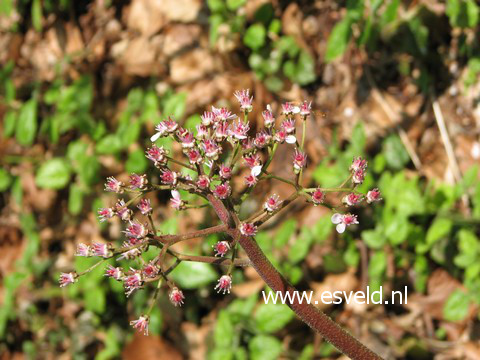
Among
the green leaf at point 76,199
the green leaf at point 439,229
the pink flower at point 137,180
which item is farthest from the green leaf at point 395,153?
the pink flower at point 137,180

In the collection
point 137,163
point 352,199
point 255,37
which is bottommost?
point 352,199

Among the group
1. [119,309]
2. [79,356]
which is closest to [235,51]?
[119,309]

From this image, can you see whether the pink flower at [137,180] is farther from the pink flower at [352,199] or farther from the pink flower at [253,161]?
the pink flower at [352,199]

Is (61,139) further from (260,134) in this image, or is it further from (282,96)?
(260,134)

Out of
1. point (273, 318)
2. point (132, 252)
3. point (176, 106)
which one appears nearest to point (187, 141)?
point (132, 252)

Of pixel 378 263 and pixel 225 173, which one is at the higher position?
pixel 378 263

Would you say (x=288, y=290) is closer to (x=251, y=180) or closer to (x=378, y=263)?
(x=251, y=180)
